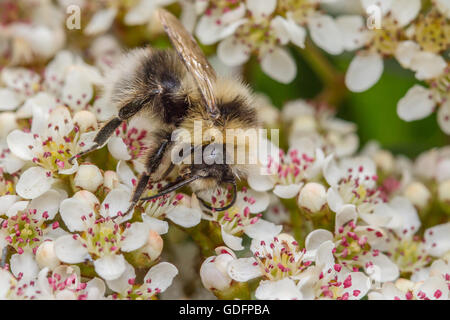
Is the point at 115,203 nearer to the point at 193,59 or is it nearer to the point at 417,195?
the point at 193,59

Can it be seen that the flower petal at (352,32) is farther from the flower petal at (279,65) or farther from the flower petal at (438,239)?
the flower petal at (438,239)

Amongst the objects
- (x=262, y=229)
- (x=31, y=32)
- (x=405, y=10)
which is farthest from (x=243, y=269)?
(x=31, y=32)

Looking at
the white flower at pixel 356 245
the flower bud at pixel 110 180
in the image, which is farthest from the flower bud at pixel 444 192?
the flower bud at pixel 110 180

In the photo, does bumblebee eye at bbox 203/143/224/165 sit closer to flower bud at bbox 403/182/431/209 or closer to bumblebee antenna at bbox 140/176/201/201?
bumblebee antenna at bbox 140/176/201/201

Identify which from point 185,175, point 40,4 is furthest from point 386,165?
point 40,4
